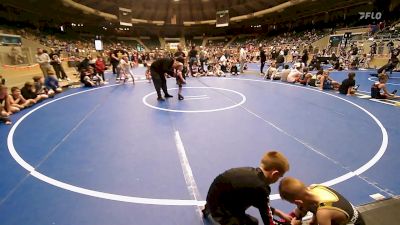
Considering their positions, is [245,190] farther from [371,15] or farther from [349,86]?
[371,15]

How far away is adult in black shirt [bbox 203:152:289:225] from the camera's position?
6.82ft

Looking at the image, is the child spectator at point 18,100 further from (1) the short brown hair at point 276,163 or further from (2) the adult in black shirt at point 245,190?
(1) the short brown hair at point 276,163

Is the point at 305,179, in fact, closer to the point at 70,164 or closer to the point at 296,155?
the point at 296,155

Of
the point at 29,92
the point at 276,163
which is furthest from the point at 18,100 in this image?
the point at 276,163

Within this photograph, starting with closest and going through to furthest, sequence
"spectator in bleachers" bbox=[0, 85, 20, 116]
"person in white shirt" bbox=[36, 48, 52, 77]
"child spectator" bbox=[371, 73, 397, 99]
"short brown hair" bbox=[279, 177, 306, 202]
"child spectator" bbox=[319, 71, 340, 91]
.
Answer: "short brown hair" bbox=[279, 177, 306, 202] < "spectator in bleachers" bbox=[0, 85, 20, 116] < "child spectator" bbox=[371, 73, 397, 99] < "child spectator" bbox=[319, 71, 340, 91] < "person in white shirt" bbox=[36, 48, 52, 77]

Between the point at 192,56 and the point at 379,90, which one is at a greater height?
the point at 192,56

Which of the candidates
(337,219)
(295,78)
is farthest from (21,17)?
(337,219)

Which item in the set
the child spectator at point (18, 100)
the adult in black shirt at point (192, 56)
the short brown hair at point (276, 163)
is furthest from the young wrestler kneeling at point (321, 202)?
the adult in black shirt at point (192, 56)

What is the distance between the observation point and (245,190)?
6.85 feet

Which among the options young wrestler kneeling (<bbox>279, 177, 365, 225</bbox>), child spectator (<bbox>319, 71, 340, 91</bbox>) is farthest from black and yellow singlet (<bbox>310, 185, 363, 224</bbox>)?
child spectator (<bbox>319, 71, 340, 91</bbox>)

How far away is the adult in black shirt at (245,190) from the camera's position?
2080 millimetres

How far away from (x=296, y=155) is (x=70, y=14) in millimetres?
42559

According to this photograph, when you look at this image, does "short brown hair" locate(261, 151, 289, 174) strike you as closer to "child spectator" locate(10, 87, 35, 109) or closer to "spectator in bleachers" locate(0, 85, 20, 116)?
"spectator in bleachers" locate(0, 85, 20, 116)

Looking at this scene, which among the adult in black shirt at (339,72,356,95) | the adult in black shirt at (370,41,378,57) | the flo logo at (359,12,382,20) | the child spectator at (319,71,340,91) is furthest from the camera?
the flo logo at (359,12,382,20)
